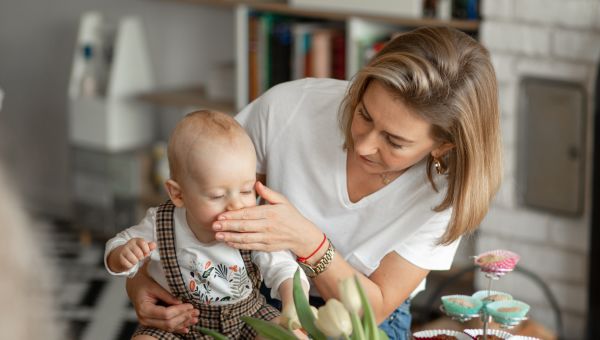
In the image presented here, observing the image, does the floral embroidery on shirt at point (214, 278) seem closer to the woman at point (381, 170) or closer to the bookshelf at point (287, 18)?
the woman at point (381, 170)

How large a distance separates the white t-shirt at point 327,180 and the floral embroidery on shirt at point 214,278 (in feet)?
0.78

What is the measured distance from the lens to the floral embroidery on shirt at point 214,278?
1.67 metres

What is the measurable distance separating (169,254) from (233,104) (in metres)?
2.13

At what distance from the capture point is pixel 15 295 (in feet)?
7.32

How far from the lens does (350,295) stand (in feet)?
3.81

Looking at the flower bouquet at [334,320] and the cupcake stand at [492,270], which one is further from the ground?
the flower bouquet at [334,320]

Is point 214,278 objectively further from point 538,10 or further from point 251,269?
point 538,10

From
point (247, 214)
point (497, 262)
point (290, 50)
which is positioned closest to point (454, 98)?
point (497, 262)

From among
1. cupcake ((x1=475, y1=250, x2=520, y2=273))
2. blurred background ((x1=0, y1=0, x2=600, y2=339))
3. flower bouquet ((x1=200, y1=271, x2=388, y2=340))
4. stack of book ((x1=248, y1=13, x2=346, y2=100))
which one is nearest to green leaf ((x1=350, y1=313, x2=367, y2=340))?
flower bouquet ((x1=200, y1=271, x2=388, y2=340))

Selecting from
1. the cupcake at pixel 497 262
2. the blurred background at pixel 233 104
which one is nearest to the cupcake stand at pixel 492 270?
the cupcake at pixel 497 262

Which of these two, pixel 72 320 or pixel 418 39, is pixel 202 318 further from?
pixel 72 320

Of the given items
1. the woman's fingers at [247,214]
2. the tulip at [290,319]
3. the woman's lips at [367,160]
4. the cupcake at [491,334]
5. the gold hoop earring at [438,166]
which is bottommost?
the cupcake at [491,334]

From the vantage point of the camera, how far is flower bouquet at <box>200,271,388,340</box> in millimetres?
1168

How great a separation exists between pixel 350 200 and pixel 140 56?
2.56 metres
